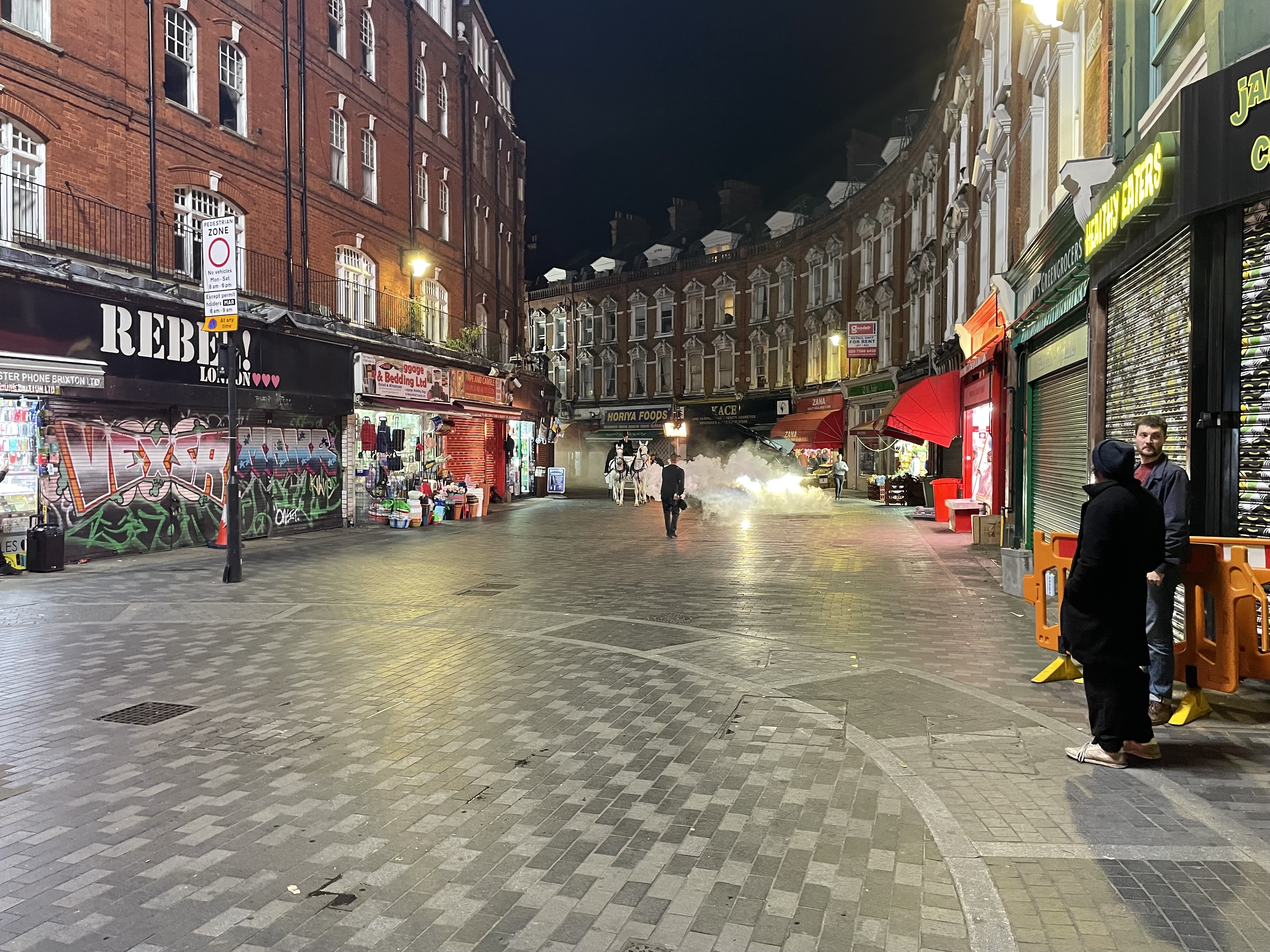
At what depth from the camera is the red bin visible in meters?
21.9

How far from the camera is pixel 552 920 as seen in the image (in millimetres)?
3309

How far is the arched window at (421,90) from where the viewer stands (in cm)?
2499

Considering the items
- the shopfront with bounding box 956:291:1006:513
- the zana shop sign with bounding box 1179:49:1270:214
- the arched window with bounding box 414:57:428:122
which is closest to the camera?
the zana shop sign with bounding box 1179:49:1270:214

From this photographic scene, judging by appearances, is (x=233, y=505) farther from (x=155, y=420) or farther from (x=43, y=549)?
(x=155, y=420)

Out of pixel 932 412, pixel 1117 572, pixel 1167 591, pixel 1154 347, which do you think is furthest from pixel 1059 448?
pixel 932 412

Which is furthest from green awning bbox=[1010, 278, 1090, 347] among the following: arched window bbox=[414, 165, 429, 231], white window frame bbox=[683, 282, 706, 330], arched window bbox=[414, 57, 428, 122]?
white window frame bbox=[683, 282, 706, 330]

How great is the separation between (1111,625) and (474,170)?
28.2 m

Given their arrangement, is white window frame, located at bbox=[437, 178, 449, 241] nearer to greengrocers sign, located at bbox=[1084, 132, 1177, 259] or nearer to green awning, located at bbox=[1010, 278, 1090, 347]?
green awning, located at bbox=[1010, 278, 1090, 347]

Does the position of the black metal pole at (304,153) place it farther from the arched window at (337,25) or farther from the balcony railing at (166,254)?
Answer: the arched window at (337,25)

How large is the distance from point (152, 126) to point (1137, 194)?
1555 cm

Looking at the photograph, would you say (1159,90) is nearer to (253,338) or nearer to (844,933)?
(844,933)

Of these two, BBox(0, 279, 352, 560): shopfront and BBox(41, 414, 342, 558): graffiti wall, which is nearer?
BBox(0, 279, 352, 560): shopfront

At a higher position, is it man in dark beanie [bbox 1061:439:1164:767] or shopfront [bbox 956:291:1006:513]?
shopfront [bbox 956:291:1006:513]

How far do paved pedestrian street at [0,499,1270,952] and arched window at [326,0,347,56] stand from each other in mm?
16807
